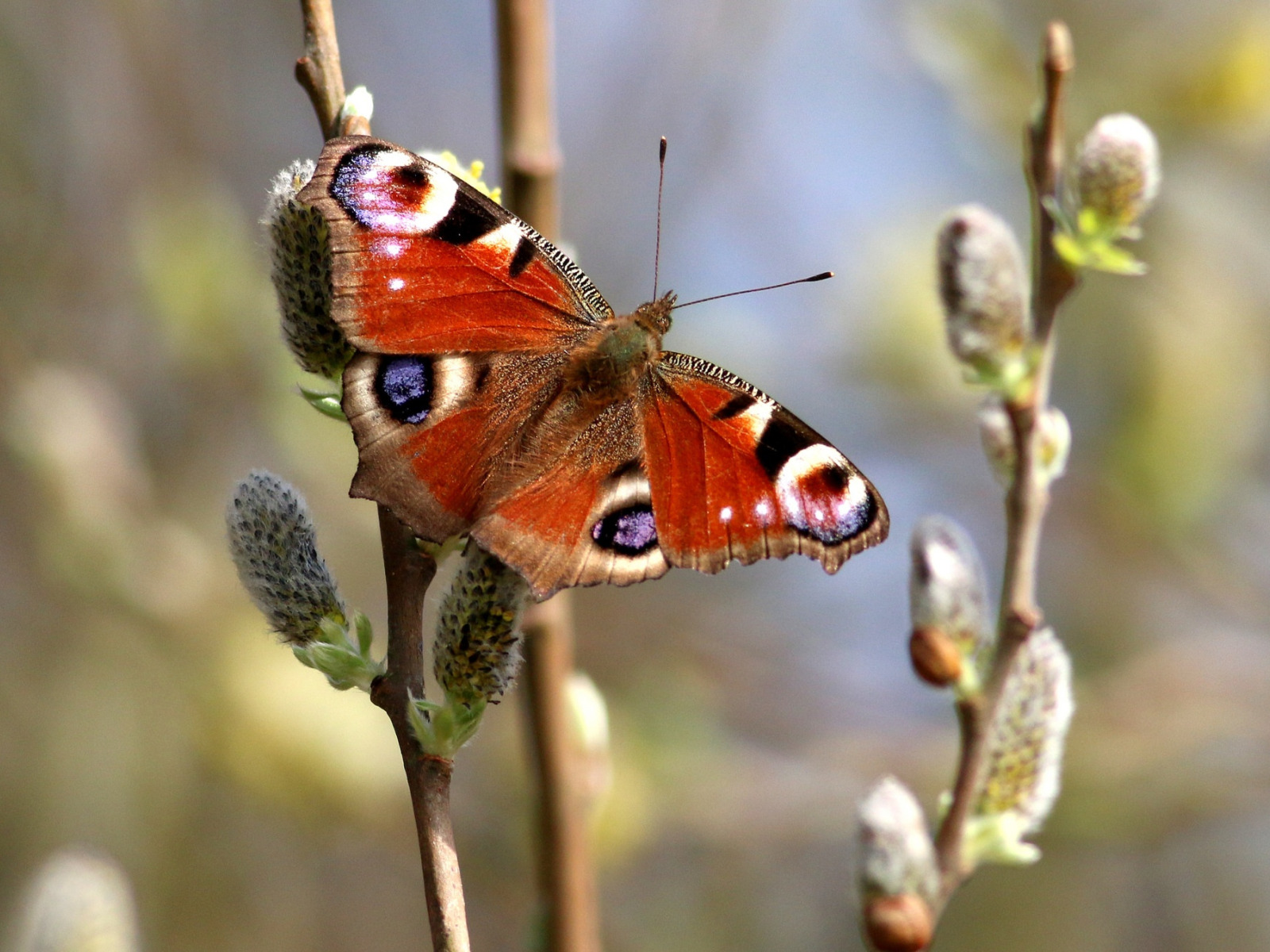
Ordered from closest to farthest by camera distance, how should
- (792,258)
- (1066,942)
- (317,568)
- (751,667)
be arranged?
(317,568) → (751,667) → (792,258) → (1066,942)

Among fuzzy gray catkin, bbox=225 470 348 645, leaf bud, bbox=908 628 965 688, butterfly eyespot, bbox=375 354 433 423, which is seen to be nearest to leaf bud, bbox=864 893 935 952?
leaf bud, bbox=908 628 965 688

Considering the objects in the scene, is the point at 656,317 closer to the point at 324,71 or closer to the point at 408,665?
the point at 324,71

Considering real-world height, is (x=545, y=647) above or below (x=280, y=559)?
below

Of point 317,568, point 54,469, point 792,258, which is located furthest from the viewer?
point 792,258

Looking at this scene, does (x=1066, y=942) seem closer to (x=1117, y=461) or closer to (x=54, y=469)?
(x=1117, y=461)

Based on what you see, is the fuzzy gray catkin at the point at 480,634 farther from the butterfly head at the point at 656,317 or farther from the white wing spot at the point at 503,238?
the butterfly head at the point at 656,317

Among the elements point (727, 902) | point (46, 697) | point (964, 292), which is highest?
point (964, 292)

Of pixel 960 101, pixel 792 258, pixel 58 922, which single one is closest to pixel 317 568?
pixel 58 922

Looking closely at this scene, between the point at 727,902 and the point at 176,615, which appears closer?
the point at 176,615

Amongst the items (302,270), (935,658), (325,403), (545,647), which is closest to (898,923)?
(935,658)
